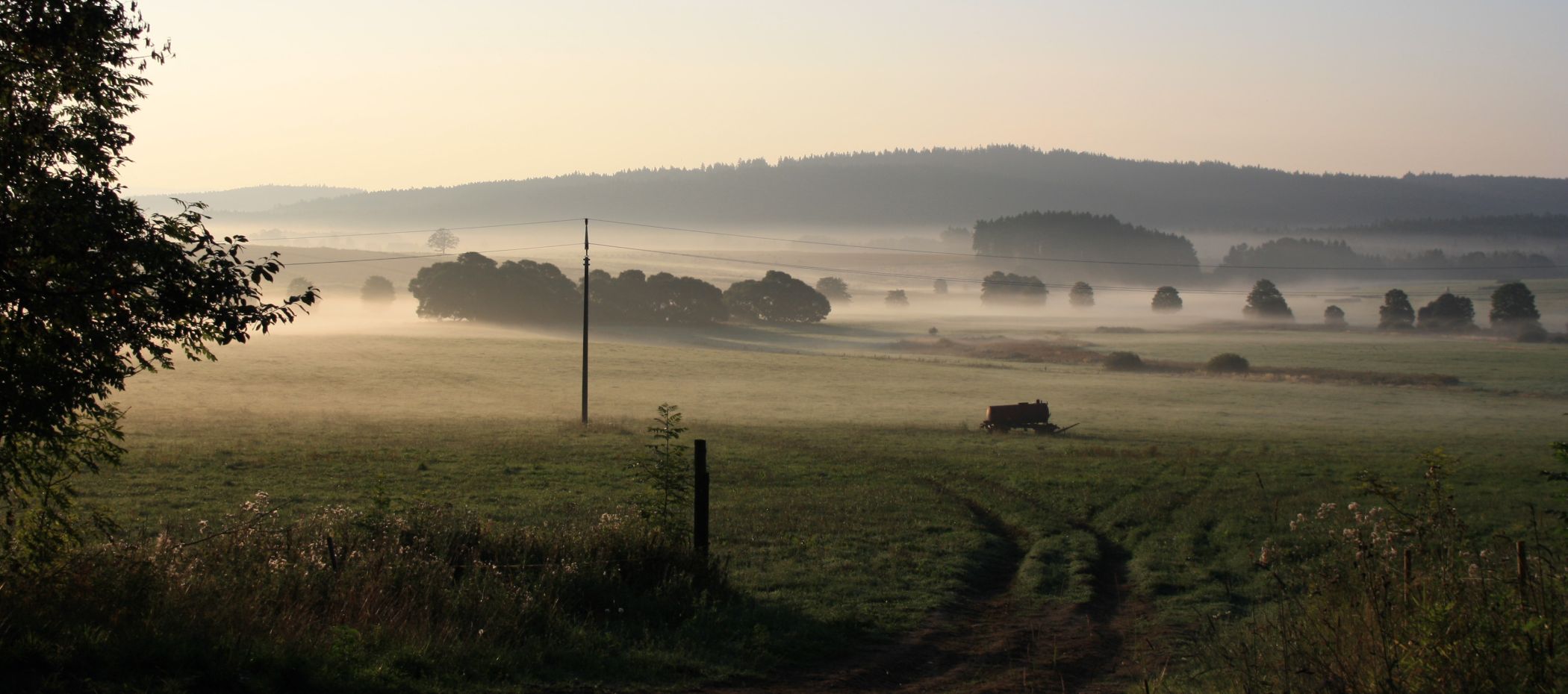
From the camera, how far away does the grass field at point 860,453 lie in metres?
16.4

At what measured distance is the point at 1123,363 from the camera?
243 ft

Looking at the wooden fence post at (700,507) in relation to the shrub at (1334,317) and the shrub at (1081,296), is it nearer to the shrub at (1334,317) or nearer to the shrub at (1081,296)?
the shrub at (1334,317)

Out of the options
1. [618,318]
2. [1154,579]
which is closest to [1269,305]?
[618,318]

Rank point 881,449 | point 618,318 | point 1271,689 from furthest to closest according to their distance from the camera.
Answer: point 618,318 < point 881,449 < point 1271,689

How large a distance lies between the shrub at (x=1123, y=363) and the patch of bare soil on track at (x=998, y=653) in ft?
195

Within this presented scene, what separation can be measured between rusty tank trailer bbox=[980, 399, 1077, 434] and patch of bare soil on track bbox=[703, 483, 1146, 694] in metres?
26.3

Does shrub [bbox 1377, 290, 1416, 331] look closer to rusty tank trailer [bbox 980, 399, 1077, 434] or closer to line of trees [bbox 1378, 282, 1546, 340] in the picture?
line of trees [bbox 1378, 282, 1546, 340]

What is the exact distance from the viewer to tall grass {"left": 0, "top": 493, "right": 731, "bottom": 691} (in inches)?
313

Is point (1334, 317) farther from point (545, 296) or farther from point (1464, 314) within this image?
point (545, 296)

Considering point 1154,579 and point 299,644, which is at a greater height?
point 299,644

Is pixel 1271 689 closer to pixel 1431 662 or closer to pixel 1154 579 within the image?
pixel 1431 662

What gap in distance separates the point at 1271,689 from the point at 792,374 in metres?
58.1

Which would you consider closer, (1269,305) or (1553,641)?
(1553,641)

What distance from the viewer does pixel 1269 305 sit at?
127 m
